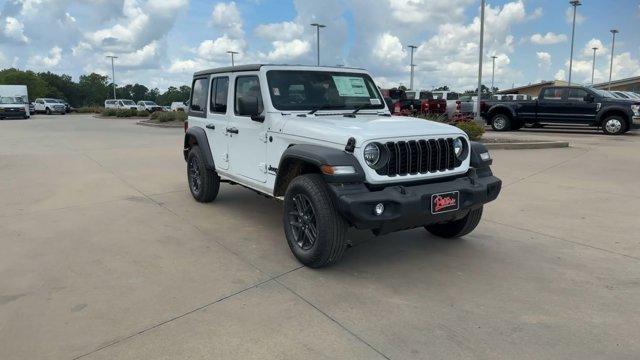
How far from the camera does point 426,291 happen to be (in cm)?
387

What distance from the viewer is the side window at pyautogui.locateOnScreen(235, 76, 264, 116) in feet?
16.8

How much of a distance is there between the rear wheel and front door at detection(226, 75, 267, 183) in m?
15.2

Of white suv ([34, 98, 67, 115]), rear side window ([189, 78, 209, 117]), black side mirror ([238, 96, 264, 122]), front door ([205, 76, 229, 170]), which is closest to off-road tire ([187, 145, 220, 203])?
front door ([205, 76, 229, 170])

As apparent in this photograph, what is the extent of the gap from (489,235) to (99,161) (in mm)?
8989

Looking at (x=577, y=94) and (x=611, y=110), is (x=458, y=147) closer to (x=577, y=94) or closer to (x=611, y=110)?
(x=577, y=94)

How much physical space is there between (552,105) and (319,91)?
14.8 metres

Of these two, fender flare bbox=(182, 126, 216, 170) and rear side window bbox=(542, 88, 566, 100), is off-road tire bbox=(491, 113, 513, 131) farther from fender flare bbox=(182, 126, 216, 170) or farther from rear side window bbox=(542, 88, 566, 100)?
fender flare bbox=(182, 126, 216, 170)

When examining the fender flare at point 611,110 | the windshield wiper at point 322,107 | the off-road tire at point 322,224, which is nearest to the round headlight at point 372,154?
the off-road tire at point 322,224

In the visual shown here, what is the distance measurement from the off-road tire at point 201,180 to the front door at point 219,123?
29 centimetres

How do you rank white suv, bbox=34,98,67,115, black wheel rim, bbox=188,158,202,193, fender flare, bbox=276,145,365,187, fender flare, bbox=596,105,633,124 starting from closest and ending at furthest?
fender flare, bbox=276,145,365,187
black wheel rim, bbox=188,158,202,193
fender flare, bbox=596,105,633,124
white suv, bbox=34,98,67,115

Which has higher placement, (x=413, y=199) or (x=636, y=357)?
(x=413, y=199)

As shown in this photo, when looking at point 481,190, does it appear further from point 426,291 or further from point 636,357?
point 636,357

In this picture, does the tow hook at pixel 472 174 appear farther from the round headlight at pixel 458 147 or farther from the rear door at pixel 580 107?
the rear door at pixel 580 107

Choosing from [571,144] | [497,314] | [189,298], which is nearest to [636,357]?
[497,314]
